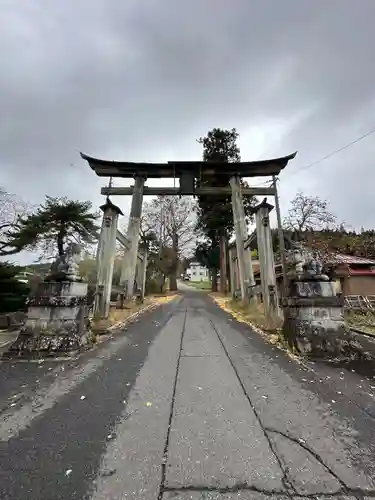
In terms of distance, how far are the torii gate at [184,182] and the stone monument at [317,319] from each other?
15.8 ft

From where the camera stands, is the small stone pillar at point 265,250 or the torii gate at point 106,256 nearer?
the torii gate at point 106,256

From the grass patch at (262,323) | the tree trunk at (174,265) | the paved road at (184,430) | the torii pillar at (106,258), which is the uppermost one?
the tree trunk at (174,265)

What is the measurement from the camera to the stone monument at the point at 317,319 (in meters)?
4.31

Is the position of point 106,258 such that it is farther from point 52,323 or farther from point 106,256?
point 52,323

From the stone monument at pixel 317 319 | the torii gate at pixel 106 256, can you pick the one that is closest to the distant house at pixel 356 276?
the stone monument at pixel 317 319

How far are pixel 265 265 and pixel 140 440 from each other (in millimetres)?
6266

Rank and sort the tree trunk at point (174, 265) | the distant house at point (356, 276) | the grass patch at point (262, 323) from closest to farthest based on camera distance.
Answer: the grass patch at point (262, 323)
the distant house at point (356, 276)
the tree trunk at point (174, 265)

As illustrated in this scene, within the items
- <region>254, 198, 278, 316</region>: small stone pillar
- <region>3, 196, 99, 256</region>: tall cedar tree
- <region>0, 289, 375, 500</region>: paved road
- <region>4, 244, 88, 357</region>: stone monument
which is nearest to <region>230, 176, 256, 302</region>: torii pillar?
<region>254, 198, 278, 316</region>: small stone pillar

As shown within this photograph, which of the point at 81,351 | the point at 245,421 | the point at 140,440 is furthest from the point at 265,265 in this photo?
the point at 140,440

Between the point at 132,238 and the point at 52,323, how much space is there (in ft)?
16.8

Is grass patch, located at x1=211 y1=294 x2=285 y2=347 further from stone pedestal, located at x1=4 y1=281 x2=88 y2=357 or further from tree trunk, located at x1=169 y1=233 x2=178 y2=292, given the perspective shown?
tree trunk, located at x1=169 y1=233 x2=178 y2=292

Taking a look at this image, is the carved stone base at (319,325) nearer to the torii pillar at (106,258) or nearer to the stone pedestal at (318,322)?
the stone pedestal at (318,322)

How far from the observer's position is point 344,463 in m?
1.82

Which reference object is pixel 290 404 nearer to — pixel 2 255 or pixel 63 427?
pixel 63 427
